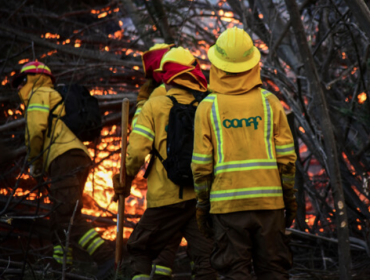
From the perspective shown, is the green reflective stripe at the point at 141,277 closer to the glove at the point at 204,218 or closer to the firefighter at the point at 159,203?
the firefighter at the point at 159,203

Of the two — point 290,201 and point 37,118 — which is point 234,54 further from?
point 37,118

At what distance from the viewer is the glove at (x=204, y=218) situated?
2924 mm

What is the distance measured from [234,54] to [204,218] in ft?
3.24

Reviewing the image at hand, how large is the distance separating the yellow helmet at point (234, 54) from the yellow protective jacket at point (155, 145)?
0.73 metres

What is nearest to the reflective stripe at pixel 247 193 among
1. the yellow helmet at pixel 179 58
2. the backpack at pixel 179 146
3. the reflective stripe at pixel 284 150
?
the reflective stripe at pixel 284 150

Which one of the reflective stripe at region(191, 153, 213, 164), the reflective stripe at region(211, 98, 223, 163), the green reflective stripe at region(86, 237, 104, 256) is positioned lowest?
the green reflective stripe at region(86, 237, 104, 256)

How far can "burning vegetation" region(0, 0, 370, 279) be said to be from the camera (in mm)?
4648

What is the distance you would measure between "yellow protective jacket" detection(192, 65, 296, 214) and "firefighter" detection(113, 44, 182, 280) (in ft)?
3.29

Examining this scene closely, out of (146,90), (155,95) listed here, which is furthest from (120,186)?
(146,90)

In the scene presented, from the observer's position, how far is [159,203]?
3488 mm

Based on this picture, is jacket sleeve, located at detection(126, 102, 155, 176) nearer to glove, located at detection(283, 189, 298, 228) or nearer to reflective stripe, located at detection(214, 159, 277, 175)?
reflective stripe, located at detection(214, 159, 277, 175)

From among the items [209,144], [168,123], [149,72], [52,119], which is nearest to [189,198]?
[168,123]

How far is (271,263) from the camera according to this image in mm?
2719

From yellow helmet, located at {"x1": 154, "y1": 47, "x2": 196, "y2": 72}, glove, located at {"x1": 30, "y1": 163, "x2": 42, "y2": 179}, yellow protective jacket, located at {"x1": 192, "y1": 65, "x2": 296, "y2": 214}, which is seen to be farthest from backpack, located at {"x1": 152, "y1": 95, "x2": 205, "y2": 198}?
glove, located at {"x1": 30, "y1": 163, "x2": 42, "y2": 179}
